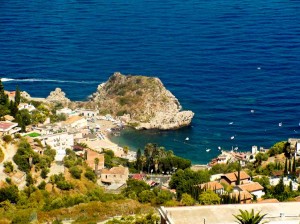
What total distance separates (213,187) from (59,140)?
19.5 m

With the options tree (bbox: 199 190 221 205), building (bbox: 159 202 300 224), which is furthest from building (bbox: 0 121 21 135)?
building (bbox: 159 202 300 224)

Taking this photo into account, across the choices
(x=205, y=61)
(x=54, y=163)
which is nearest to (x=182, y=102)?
(x=205, y=61)

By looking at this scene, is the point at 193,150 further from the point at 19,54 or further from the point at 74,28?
the point at 74,28

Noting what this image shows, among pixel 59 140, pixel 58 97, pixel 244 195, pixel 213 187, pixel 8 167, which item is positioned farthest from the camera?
pixel 58 97

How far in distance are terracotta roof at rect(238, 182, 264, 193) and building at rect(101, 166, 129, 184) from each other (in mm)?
12290

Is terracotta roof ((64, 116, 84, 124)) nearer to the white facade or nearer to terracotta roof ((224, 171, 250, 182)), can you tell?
the white facade

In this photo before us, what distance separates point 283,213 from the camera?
32750mm

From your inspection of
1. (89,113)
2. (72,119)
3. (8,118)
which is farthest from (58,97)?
(8,118)

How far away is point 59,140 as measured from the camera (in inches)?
2712

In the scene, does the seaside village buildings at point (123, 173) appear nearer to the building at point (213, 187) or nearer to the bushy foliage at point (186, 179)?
the building at point (213, 187)

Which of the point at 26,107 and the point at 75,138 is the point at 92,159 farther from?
the point at 26,107

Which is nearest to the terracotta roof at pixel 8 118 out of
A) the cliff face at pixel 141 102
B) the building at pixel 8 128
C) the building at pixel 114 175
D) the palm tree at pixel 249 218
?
the building at pixel 8 128

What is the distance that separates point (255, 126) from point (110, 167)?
117 feet

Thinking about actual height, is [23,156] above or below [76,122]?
below
